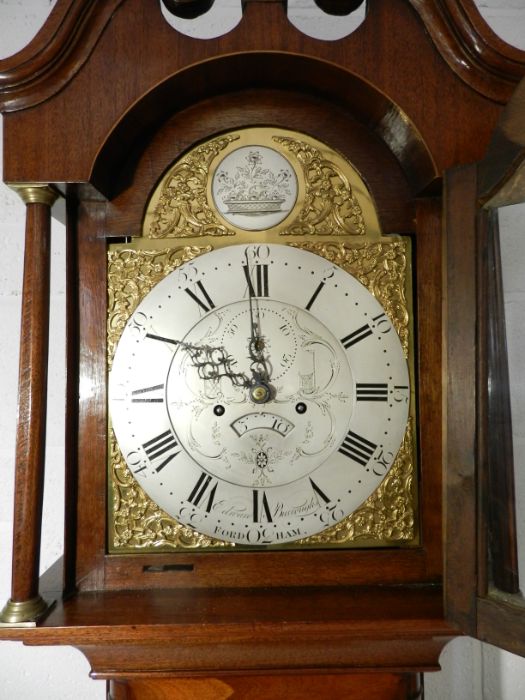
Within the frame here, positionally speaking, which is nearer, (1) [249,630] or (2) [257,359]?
(1) [249,630]

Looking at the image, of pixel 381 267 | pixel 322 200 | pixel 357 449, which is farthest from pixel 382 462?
pixel 322 200

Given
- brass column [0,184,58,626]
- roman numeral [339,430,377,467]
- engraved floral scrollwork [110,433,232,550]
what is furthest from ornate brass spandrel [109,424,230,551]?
roman numeral [339,430,377,467]

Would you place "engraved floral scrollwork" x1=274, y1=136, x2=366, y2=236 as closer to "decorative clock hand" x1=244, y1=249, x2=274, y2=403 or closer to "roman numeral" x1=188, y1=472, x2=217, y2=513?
"decorative clock hand" x1=244, y1=249, x2=274, y2=403

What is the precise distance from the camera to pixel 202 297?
0.93 meters

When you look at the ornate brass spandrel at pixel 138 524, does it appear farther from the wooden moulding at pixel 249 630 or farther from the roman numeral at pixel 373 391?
the roman numeral at pixel 373 391

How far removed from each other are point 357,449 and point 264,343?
0.20 meters

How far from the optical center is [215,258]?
36.7 inches

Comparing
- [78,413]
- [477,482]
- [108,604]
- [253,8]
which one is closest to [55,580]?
[108,604]

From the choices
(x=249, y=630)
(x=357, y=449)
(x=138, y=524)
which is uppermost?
(x=357, y=449)

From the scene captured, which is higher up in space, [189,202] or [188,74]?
[188,74]

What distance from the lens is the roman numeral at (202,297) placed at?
925mm

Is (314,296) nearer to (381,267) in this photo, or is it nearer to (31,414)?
(381,267)

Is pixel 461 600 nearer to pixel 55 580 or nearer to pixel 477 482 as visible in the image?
pixel 477 482

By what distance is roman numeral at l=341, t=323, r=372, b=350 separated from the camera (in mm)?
924
